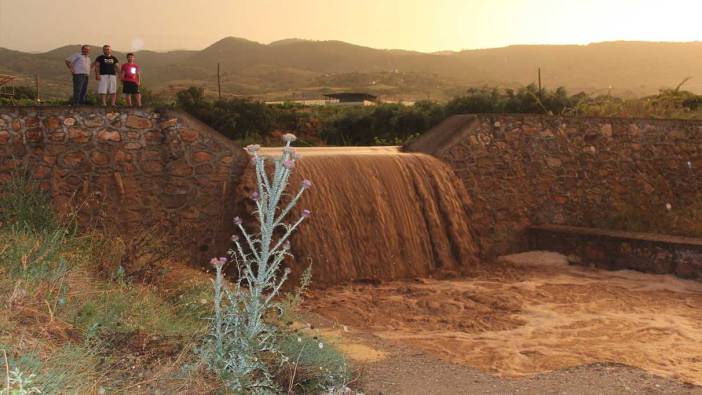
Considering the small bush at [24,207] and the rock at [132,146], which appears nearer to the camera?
the small bush at [24,207]

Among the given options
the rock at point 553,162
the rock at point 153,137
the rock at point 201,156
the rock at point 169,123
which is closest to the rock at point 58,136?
the rock at point 153,137

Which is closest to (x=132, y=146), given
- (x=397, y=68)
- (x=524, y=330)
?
(x=524, y=330)

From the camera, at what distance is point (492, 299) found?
30.6 feet

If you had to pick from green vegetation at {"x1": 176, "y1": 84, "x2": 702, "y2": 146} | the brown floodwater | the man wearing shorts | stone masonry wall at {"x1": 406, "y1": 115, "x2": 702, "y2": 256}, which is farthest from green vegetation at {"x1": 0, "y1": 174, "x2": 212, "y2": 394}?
green vegetation at {"x1": 176, "y1": 84, "x2": 702, "y2": 146}

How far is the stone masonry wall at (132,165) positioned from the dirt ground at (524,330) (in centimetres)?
195

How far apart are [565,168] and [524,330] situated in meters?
5.57

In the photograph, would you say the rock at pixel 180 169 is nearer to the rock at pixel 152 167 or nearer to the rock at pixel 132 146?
the rock at pixel 152 167

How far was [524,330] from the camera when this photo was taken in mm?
7926

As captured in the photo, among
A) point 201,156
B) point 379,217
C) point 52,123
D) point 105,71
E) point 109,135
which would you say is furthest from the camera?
point 105,71

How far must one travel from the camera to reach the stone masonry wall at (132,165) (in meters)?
9.27

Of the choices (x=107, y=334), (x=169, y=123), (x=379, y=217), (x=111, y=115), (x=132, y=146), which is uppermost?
(x=111, y=115)

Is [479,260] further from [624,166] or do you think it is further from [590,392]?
[590,392]

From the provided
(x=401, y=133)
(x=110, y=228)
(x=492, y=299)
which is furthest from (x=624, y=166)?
(x=401, y=133)

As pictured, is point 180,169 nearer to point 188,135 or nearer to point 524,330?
point 188,135
